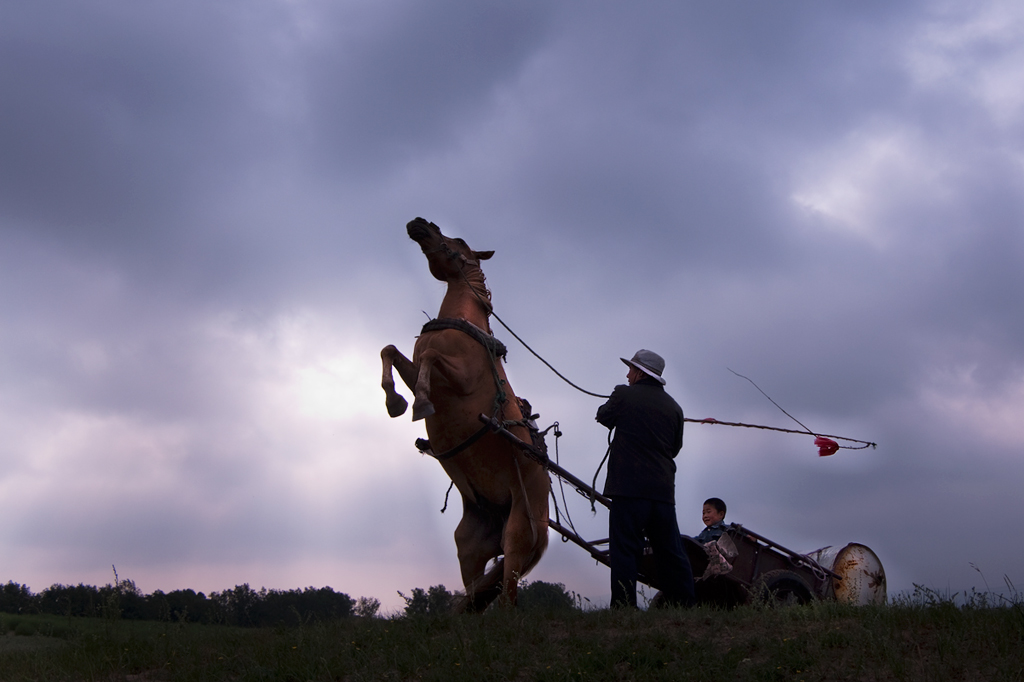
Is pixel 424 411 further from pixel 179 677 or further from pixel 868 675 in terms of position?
pixel 868 675

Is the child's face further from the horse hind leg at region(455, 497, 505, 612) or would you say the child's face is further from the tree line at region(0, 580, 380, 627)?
the tree line at region(0, 580, 380, 627)

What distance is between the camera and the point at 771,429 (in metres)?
7.99

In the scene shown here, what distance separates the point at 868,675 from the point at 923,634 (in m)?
0.72

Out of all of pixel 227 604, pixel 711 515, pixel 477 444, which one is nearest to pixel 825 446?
pixel 711 515

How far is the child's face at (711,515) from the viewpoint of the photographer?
7.73 metres

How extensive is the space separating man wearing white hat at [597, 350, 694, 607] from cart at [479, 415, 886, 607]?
0.35 m

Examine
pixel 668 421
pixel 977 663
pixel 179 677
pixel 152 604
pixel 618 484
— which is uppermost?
pixel 668 421

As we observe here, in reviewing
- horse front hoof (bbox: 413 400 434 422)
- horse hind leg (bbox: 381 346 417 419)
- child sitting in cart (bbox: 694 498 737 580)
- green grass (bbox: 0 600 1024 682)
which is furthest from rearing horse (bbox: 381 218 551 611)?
child sitting in cart (bbox: 694 498 737 580)

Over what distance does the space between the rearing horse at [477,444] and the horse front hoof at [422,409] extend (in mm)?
293

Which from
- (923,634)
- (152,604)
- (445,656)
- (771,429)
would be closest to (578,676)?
(445,656)

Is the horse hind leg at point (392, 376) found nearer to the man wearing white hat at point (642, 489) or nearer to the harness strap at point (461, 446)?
the harness strap at point (461, 446)

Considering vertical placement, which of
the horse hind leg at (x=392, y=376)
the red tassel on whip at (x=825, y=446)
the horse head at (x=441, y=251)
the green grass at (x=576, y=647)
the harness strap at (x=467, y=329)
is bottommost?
the green grass at (x=576, y=647)

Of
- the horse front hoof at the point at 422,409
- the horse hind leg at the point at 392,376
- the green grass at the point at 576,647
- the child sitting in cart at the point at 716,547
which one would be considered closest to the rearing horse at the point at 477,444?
the horse hind leg at the point at 392,376

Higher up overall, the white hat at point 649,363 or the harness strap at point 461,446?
the white hat at point 649,363
